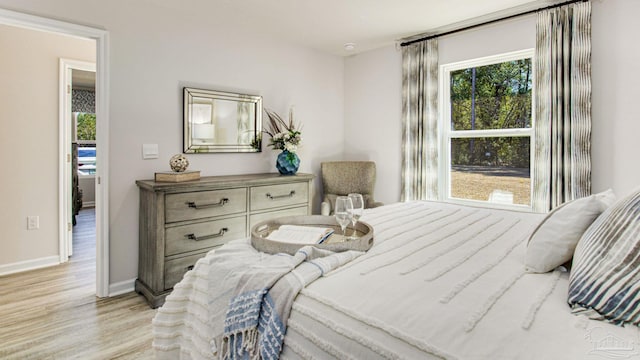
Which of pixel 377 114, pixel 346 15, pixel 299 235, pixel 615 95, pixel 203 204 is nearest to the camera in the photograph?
pixel 299 235

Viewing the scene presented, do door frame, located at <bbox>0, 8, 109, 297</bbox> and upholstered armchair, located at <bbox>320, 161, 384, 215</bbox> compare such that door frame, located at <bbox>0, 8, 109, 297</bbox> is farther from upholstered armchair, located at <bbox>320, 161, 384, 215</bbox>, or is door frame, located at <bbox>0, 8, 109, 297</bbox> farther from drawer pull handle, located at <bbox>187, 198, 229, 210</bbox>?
upholstered armchair, located at <bbox>320, 161, 384, 215</bbox>

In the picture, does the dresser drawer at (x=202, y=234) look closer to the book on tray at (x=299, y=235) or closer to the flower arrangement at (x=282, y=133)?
the flower arrangement at (x=282, y=133)

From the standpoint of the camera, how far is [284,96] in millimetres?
4031

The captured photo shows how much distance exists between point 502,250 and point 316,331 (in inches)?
36.3

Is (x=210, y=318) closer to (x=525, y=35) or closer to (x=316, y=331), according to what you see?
(x=316, y=331)

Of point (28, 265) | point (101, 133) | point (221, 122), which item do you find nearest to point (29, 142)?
point (28, 265)

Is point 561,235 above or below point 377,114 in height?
below

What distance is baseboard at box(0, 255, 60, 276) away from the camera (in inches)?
132

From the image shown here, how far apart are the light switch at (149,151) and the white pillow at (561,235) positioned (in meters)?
2.87

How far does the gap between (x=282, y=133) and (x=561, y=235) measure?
288 centimetres

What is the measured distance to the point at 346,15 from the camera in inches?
129

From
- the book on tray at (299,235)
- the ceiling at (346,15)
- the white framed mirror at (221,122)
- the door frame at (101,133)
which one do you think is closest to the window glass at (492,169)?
the ceiling at (346,15)

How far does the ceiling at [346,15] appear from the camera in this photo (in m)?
3.01

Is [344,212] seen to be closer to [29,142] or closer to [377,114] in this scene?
[377,114]
